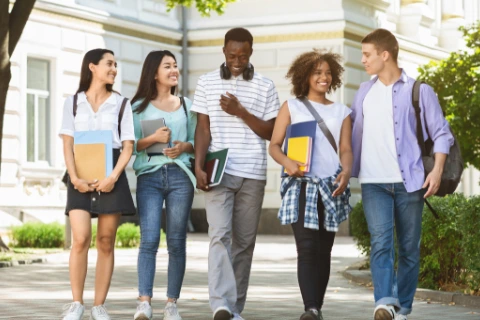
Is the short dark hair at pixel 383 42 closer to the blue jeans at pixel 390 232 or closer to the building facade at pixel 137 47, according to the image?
the blue jeans at pixel 390 232

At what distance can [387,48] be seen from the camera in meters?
9.09

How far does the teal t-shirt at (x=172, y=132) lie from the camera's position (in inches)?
368

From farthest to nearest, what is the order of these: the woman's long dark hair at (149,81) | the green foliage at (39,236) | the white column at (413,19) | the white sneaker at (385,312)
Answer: the white column at (413,19)
the green foliage at (39,236)
the woman's long dark hair at (149,81)
the white sneaker at (385,312)

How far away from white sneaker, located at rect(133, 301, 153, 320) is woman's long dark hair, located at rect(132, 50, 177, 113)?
4.75 feet

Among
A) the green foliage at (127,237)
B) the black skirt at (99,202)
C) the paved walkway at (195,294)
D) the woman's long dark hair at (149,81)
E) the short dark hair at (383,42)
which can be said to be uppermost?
the short dark hair at (383,42)

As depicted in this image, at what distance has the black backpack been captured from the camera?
8828 mm

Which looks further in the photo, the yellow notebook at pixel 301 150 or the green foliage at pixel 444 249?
the green foliage at pixel 444 249

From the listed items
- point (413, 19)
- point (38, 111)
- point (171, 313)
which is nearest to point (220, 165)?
point (171, 313)

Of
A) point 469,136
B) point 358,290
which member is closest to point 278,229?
point 469,136

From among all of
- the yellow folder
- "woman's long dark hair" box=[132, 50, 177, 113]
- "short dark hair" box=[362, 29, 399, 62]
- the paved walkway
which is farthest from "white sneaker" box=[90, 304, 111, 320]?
"short dark hair" box=[362, 29, 399, 62]

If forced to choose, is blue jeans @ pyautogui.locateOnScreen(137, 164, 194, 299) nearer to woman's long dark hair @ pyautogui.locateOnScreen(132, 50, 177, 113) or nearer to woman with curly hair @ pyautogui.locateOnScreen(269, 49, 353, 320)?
woman's long dark hair @ pyautogui.locateOnScreen(132, 50, 177, 113)

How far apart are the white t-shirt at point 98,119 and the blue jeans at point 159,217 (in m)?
0.41


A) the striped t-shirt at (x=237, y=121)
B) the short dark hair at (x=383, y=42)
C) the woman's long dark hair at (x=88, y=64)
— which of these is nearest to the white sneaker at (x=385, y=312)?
the striped t-shirt at (x=237, y=121)

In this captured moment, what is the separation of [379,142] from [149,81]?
1812 millimetres
